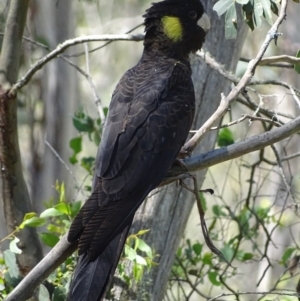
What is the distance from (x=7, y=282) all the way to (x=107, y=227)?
0.62m

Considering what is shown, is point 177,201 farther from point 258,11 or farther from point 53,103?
point 53,103

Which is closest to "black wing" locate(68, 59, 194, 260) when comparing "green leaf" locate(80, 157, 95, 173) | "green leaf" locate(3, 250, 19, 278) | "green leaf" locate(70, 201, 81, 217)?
"green leaf" locate(3, 250, 19, 278)

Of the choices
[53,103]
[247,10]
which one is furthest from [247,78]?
[53,103]

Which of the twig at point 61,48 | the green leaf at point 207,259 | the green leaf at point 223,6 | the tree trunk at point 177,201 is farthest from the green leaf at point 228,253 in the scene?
the green leaf at point 223,6

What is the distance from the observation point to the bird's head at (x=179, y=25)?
3.18 m

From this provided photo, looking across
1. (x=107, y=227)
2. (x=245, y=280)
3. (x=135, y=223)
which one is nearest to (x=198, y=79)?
(x=135, y=223)

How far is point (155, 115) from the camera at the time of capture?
9.02ft

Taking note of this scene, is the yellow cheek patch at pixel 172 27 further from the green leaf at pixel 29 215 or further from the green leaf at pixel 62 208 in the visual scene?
the green leaf at pixel 29 215

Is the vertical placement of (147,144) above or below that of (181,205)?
below

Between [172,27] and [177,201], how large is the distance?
0.91 meters

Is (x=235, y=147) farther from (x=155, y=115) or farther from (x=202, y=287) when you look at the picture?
(x=202, y=287)

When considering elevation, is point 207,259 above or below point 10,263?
above

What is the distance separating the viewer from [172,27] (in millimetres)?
3199

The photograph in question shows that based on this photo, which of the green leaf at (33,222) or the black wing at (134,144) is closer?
the black wing at (134,144)
